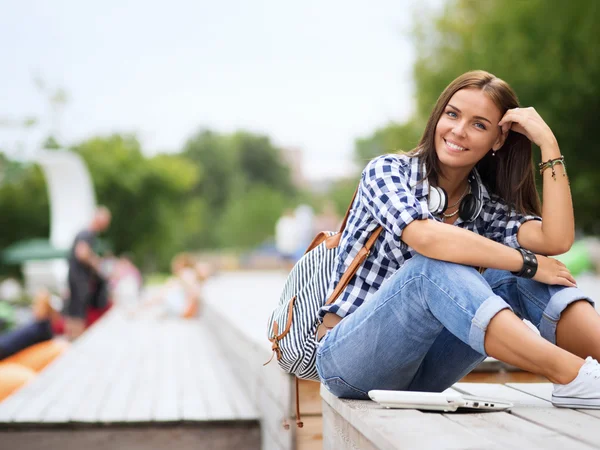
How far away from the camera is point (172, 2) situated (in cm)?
8212

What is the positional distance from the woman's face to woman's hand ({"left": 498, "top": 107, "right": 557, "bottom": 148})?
4 cm

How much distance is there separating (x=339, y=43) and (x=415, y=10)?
59681mm

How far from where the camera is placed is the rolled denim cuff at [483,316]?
2.07m

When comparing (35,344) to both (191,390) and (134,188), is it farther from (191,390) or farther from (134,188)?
(134,188)

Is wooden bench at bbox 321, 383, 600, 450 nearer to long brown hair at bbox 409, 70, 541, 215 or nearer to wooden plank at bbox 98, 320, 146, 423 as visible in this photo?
long brown hair at bbox 409, 70, 541, 215

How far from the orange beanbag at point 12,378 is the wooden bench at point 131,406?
167mm

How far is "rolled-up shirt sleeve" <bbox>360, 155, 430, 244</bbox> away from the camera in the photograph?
7.66 feet

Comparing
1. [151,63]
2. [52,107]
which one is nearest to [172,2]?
[151,63]

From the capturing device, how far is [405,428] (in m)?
1.94

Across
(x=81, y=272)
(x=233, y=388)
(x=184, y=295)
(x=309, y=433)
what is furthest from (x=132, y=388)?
(x=184, y=295)

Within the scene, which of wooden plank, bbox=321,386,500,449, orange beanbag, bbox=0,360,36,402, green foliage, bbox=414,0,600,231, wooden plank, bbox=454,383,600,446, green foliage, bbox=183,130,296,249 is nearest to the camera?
wooden plank, bbox=321,386,500,449

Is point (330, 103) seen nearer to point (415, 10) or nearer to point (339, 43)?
point (339, 43)

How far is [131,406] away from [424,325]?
9.48ft

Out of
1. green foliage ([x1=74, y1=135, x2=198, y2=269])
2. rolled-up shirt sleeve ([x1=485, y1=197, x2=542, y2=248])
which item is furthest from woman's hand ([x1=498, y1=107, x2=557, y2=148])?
green foliage ([x1=74, y1=135, x2=198, y2=269])
